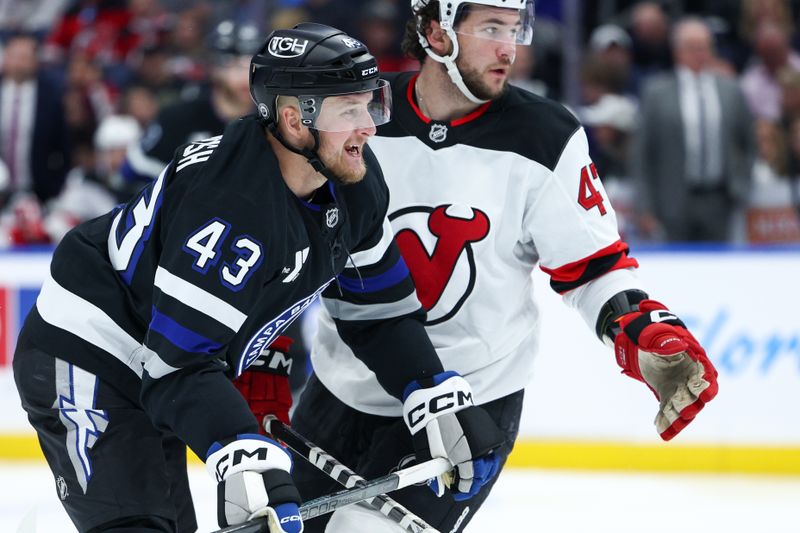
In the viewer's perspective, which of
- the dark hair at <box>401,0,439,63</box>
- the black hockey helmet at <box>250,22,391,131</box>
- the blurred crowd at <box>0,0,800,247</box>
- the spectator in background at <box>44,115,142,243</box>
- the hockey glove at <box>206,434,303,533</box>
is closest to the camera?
the hockey glove at <box>206,434,303,533</box>

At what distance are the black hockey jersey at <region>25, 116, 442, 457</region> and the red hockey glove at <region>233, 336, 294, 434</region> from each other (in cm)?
21

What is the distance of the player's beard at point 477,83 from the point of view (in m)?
2.88

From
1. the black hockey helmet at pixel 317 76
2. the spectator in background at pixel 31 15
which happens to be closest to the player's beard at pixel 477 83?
the black hockey helmet at pixel 317 76

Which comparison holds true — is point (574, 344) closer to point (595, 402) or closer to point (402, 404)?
point (595, 402)

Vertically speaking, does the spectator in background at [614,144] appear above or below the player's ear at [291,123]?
below

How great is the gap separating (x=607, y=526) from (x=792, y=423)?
3.28 ft

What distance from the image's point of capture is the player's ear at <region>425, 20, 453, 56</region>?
2.96 m

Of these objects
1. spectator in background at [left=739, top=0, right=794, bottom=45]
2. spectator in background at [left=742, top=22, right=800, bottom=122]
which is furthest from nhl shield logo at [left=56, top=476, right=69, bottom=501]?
spectator in background at [left=739, top=0, right=794, bottom=45]

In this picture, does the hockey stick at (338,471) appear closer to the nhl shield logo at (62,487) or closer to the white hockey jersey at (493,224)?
the white hockey jersey at (493,224)

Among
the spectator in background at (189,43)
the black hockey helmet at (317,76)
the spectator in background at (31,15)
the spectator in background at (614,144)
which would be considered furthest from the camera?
the spectator in background at (31,15)

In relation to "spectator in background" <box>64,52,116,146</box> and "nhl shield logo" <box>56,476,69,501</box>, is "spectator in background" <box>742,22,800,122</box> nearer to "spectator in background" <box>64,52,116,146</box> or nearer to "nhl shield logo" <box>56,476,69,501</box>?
"spectator in background" <box>64,52,116,146</box>

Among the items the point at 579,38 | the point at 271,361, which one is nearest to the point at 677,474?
the point at 579,38

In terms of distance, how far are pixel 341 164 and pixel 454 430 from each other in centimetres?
60

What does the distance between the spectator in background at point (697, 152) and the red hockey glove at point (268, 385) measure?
3.10 metres
